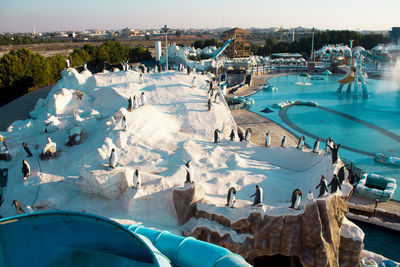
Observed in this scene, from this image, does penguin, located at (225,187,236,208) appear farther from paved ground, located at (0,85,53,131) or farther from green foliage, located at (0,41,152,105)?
green foliage, located at (0,41,152,105)

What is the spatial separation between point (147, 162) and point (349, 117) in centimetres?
2058

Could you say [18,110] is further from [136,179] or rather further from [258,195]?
[258,195]

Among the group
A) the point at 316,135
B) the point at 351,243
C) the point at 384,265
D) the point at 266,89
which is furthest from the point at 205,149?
the point at 266,89

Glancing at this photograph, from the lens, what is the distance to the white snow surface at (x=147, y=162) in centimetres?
966

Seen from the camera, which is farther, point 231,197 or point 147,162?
point 147,162

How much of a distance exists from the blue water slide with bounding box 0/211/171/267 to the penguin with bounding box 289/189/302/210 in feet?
19.5

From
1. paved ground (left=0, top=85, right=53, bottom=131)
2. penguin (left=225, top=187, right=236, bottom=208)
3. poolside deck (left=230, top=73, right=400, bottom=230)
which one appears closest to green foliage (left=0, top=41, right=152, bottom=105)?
paved ground (left=0, top=85, right=53, bottom=131)

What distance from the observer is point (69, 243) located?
12.7 ft

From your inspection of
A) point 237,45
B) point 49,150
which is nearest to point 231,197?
point 49,150

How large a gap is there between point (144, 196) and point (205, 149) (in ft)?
14.1

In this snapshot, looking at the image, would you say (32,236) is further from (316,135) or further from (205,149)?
(316,135)

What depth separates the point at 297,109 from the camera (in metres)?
28.6

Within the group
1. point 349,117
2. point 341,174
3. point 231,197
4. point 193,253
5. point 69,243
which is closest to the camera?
point 69,243

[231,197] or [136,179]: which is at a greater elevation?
[136,179]
